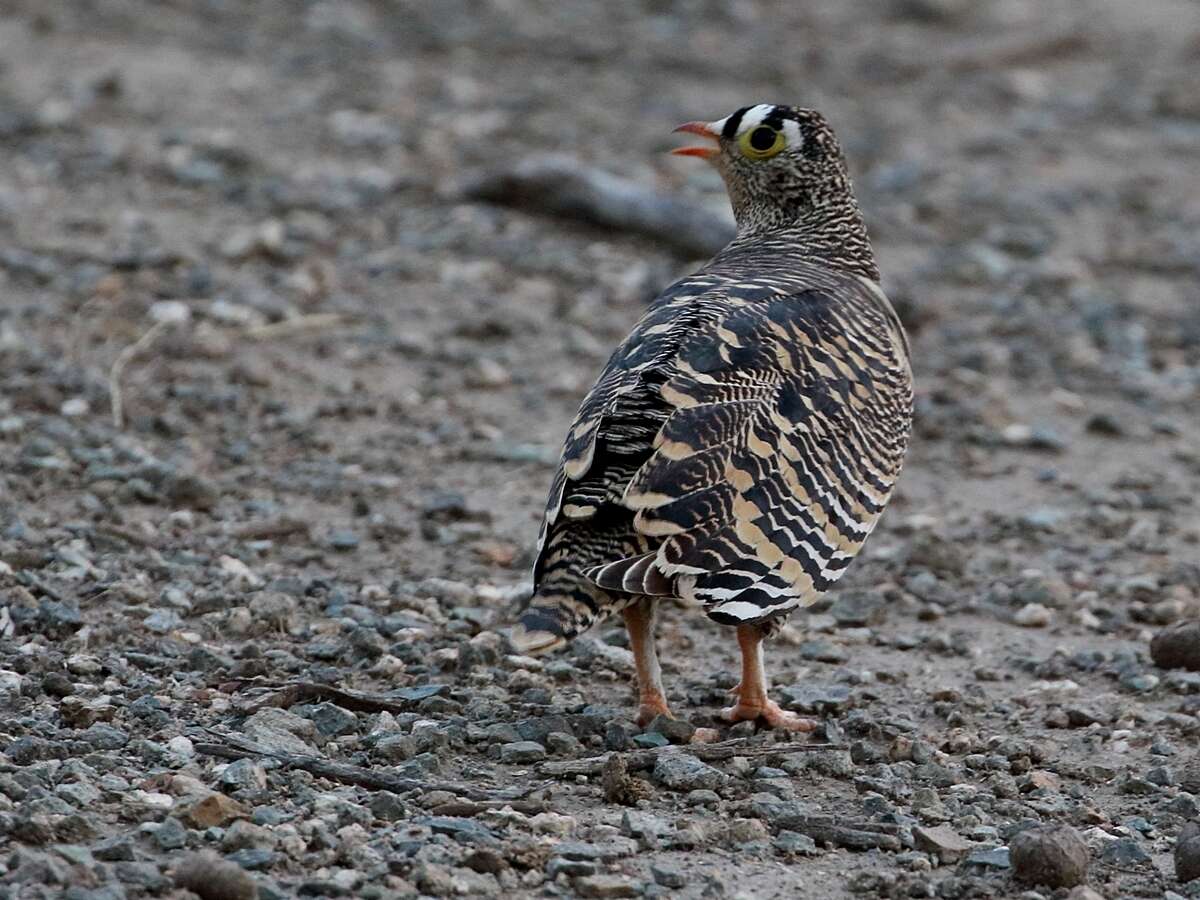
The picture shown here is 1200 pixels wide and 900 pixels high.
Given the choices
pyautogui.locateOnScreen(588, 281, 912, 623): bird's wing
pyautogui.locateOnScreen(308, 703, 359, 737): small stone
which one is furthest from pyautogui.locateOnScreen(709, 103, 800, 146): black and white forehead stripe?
pyautogui.locateOnScreen(308, 703, 359, 737): small stone

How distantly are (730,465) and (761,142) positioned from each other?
Answer: 2116 mm

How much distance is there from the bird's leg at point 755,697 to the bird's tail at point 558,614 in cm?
78

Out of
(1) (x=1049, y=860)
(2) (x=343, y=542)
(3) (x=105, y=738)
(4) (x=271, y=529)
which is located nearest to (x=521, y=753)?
(3) (x=105, y=738)

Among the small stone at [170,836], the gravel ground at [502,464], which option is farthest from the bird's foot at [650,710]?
the small stone at [170,836]

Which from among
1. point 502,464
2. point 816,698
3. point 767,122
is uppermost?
point 767,122

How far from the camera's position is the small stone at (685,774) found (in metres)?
5.25

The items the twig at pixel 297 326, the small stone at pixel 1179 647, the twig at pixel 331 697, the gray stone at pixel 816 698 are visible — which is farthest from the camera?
the twig at pixel 297 326

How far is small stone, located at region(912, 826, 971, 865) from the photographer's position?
193 inches

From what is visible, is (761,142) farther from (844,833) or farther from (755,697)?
(844,833)

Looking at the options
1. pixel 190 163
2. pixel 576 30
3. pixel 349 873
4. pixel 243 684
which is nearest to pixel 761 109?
pixel 243 684

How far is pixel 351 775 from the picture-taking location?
500 cm

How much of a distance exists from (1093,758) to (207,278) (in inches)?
213

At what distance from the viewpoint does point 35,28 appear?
524 inches

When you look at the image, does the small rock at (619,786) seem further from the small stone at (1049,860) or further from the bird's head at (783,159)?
the bird's head at (783,159)
